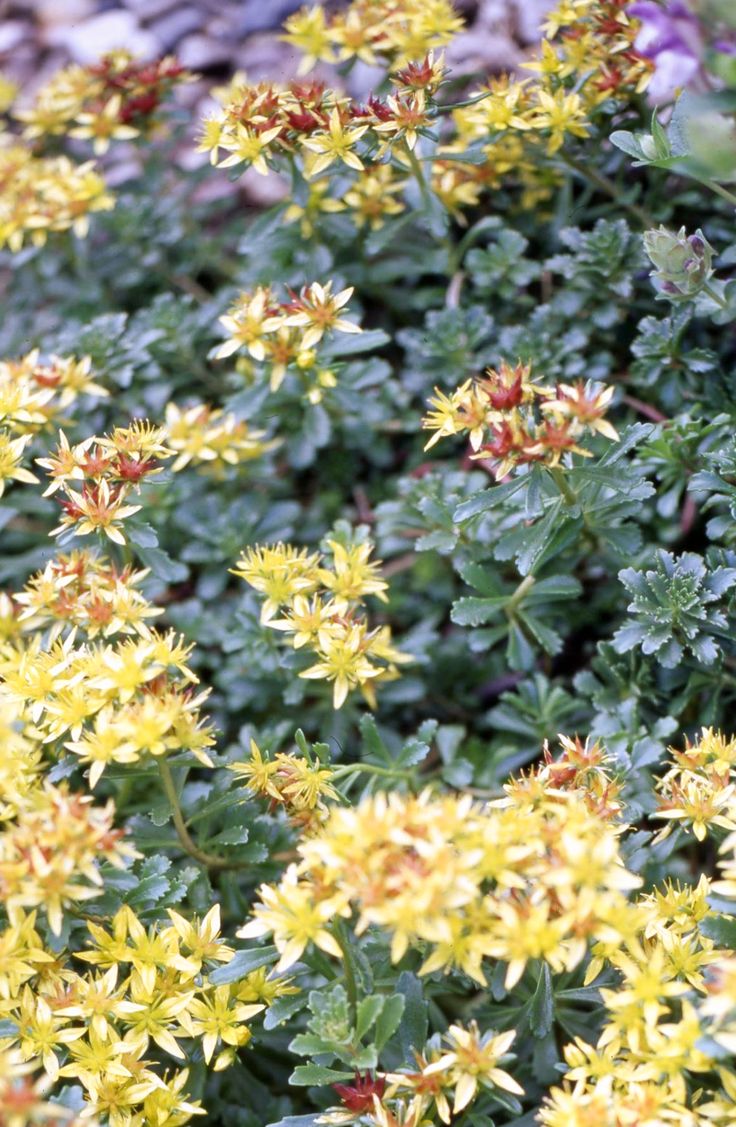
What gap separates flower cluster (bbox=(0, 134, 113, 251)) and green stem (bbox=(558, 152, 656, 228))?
1014 millimetres

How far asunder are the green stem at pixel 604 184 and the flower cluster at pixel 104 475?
3.40ft

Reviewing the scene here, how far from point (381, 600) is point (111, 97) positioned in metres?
1.40

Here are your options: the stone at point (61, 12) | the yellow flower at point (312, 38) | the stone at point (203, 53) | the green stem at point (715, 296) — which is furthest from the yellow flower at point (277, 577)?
the stone at point (61, 12)

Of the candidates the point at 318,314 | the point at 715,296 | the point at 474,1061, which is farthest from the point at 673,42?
the point at 474,1061

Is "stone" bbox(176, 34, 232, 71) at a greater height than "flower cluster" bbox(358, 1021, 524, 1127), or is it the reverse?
"stone" bbox(176, 34, 232, 71)

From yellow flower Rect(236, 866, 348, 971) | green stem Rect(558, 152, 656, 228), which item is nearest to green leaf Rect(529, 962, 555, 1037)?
yellow flower Rect(236, 866, 348, 971)

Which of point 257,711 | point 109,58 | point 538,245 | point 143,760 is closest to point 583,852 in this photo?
point 143,760

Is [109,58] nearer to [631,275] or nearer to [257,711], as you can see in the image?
[631,275]

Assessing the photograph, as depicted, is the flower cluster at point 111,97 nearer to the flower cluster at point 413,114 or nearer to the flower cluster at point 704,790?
the flower cluster at point 413,114

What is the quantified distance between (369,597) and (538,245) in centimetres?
92

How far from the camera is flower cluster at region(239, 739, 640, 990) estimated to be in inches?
52.9

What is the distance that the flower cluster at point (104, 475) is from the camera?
1817 mm

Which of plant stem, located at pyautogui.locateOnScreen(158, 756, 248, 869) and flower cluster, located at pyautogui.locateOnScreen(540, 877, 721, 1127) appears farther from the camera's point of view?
plant stem, located at pyautogui.locateOnScreen(158, 756, 248, 869)

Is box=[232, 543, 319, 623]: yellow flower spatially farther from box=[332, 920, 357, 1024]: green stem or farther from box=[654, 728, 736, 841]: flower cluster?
box=[654, 728, 736, 841]: flower cluster
